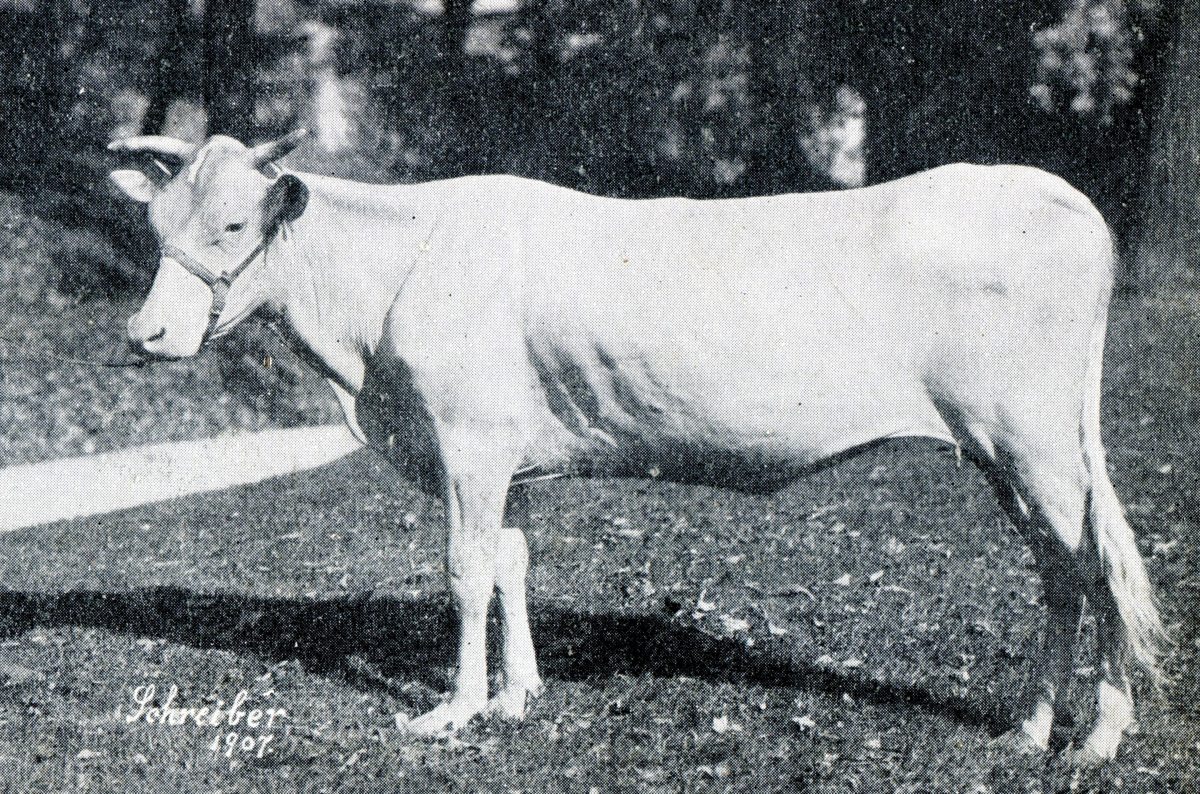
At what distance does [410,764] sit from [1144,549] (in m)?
5.17

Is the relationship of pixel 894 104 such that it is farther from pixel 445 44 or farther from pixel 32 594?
pixel 32 594

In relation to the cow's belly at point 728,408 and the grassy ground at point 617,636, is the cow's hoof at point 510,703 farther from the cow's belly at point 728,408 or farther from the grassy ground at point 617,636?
the cow's belly at point 728,408

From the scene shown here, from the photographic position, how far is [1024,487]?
4.88 metres

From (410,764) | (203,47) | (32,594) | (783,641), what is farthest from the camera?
(203,47)

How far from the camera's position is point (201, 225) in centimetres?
513

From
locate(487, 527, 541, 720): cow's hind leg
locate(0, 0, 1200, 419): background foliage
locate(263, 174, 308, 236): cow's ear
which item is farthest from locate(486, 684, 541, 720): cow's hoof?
locate(0, 0, 1200, 419): background foliage

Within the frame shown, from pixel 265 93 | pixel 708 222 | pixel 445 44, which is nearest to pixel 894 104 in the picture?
pixel 445 44

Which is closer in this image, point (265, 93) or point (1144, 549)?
point (1144, 549)

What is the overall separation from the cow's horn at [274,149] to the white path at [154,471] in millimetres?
5762

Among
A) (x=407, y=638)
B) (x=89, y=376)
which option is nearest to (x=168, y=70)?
(x=89, y=376)

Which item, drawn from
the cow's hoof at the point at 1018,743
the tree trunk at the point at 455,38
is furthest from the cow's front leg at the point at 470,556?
the tree trunk at the point at 455,38

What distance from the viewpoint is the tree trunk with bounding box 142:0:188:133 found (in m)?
12.7

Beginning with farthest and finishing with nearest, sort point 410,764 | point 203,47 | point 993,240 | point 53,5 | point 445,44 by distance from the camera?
1. point 445,44
2. point 53,5
3. point 203,47
4. point 410,764
5. point 993,240

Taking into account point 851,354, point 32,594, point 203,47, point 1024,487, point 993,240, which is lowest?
point 32,594
